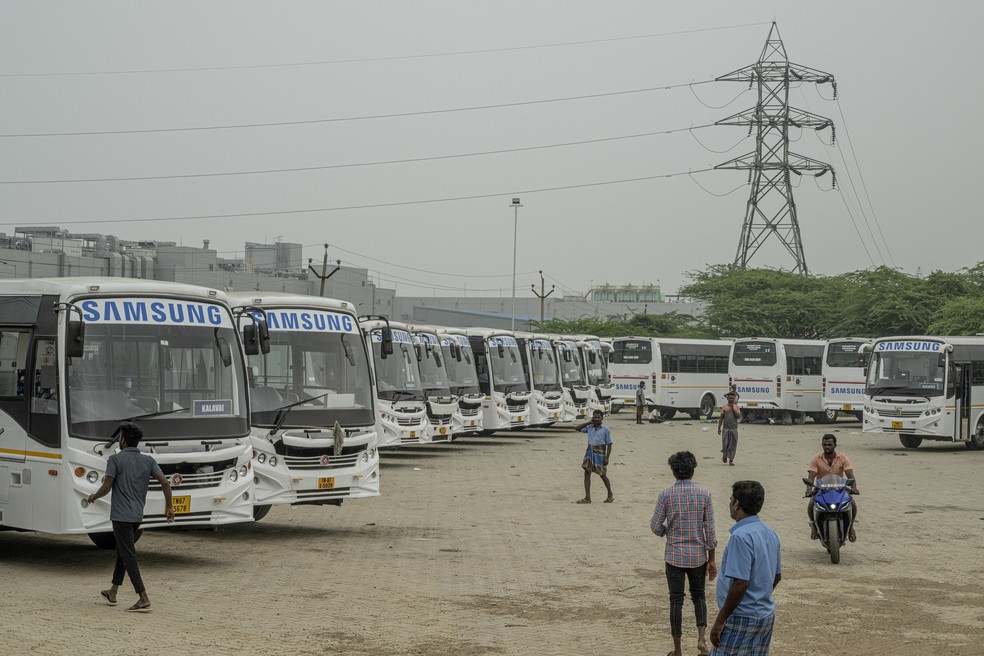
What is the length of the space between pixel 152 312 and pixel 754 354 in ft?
118

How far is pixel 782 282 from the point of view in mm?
72000

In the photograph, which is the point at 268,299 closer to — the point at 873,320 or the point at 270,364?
the point at 270,364

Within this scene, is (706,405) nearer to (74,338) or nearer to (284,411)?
(284,411)

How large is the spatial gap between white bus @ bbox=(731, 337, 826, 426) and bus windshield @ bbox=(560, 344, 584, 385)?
8.18 meters

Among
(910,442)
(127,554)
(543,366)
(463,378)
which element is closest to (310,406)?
(127,554)

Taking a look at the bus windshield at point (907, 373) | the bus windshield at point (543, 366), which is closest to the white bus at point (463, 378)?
the bus windshield at point (543, 366)

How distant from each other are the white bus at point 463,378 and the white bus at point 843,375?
17.5 metres

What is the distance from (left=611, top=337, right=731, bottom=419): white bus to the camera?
4819 centimetres

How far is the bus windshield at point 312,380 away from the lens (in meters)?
15.6

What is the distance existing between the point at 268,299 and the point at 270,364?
3.18ft

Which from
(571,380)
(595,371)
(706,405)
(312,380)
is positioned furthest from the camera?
(706,405)

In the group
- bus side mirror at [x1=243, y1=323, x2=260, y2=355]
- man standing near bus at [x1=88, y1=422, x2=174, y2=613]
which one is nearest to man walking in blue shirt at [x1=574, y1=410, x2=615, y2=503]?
bus side mirror at [x1=243, y1=323, x2=260, y2=355]


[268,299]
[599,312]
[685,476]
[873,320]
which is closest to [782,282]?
[873,320]

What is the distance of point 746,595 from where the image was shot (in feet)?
21.5
